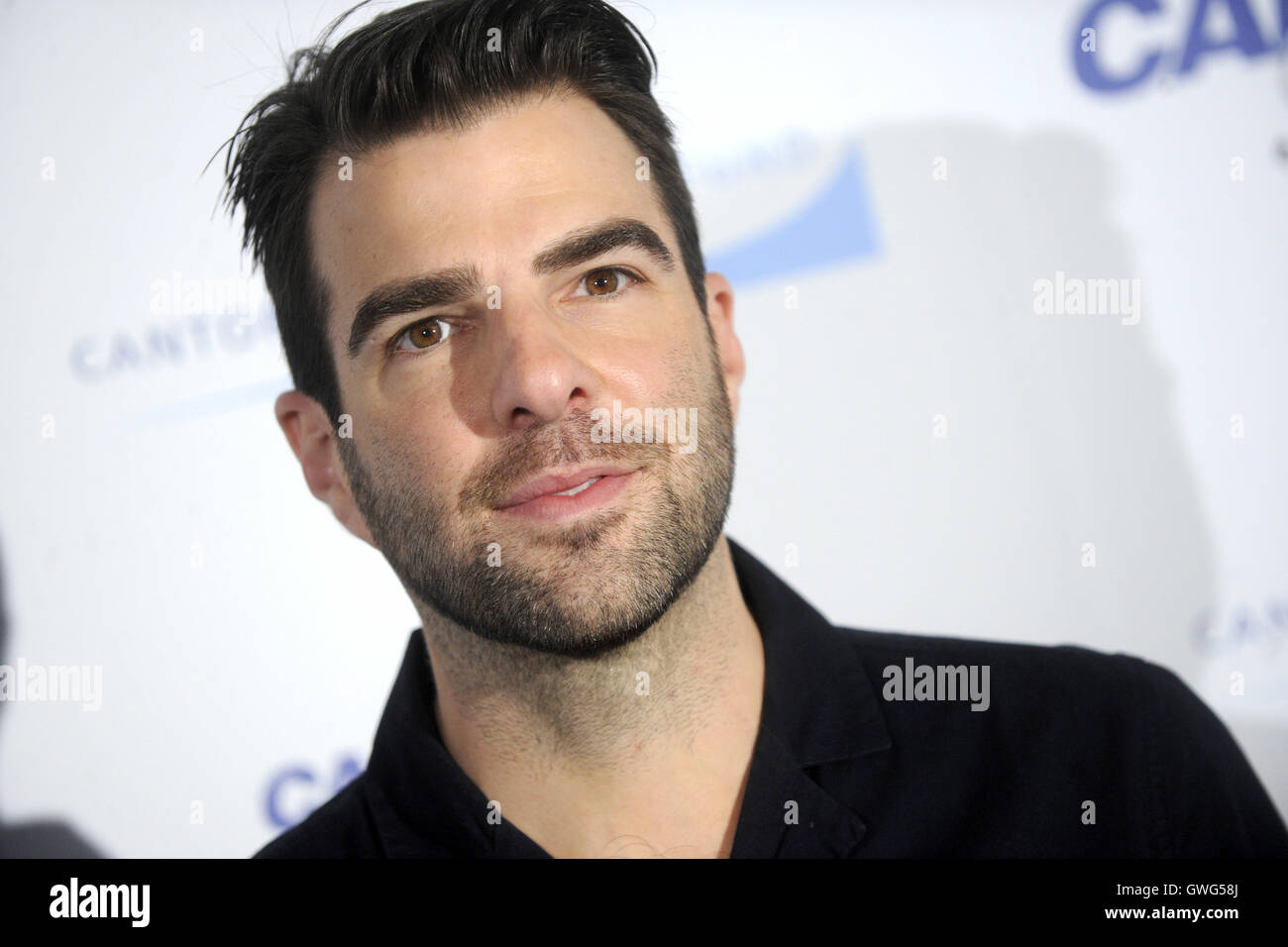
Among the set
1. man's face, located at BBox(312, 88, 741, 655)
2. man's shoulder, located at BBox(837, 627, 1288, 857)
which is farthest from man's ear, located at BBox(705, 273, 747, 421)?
man's shoulder, located at BBox(837, 627, 1288, 857)

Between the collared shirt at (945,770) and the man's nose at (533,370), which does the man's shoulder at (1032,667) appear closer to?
the collared shirt at (945,770)

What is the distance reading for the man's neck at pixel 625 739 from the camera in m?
1.50

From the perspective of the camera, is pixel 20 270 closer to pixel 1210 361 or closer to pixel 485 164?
pixel 485 164

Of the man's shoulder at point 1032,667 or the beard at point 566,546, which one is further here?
the man's shoulder at point 1032,667

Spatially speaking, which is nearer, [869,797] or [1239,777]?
[869,797]

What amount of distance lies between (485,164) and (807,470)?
1058 mm

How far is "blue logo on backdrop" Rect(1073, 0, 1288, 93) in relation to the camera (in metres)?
2.34

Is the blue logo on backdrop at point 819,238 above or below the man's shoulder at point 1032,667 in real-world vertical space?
above

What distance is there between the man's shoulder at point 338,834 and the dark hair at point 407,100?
61 centimetres

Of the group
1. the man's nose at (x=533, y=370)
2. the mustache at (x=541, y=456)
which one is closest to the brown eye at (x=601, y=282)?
the man's nose at (x=533, y=370)

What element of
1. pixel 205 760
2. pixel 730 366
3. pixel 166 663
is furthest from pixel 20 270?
pixel 730 366

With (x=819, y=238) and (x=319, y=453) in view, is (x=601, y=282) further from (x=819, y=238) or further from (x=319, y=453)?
(x=819, y=238)
